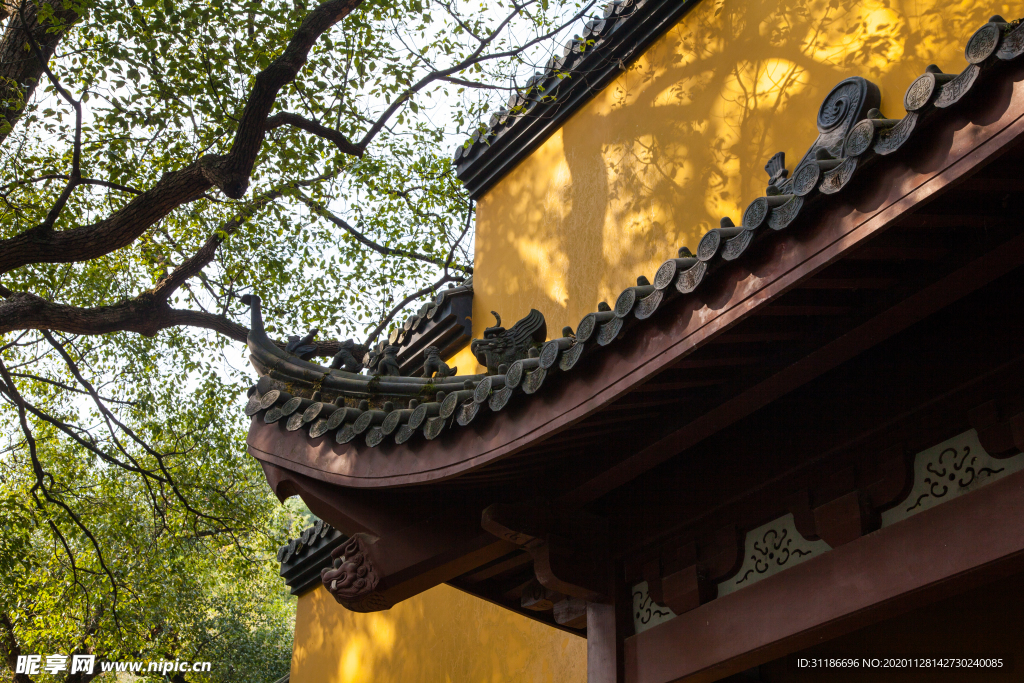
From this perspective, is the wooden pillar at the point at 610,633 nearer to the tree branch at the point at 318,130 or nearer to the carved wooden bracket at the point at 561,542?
the carved wooden bracket at the point at 561,542

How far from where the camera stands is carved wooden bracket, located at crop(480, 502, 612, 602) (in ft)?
10.0

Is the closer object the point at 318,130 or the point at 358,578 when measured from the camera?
the point at 358,578

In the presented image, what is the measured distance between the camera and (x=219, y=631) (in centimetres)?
1284

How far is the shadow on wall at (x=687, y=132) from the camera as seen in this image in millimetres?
3771

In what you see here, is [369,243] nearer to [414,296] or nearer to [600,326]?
[414,296]

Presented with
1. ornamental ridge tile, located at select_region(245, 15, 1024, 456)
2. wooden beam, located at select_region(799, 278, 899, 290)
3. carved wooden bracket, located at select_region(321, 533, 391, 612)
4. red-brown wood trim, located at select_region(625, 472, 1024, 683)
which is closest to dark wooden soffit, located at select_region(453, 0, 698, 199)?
ornamental ridge tile, located at select_region(245, 15, 1024, 456)

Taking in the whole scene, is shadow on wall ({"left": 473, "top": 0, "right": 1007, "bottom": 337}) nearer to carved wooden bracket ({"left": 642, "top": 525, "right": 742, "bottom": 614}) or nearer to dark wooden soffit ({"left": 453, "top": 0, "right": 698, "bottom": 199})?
dark wooden soffit ({"left": 453, "top": 0, "right": 698, "bottom": 199})

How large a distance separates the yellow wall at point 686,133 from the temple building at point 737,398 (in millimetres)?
16

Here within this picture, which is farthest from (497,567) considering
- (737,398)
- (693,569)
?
(737,398)

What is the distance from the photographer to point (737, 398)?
2.56 metres

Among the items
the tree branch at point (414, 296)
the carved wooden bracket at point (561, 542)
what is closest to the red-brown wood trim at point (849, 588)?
the carved wooden bracket at point (561, 542)

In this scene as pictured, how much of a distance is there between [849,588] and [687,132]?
9.43 ft

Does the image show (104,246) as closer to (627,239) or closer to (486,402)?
(627,239)

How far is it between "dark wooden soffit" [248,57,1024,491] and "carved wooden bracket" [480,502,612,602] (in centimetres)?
15
